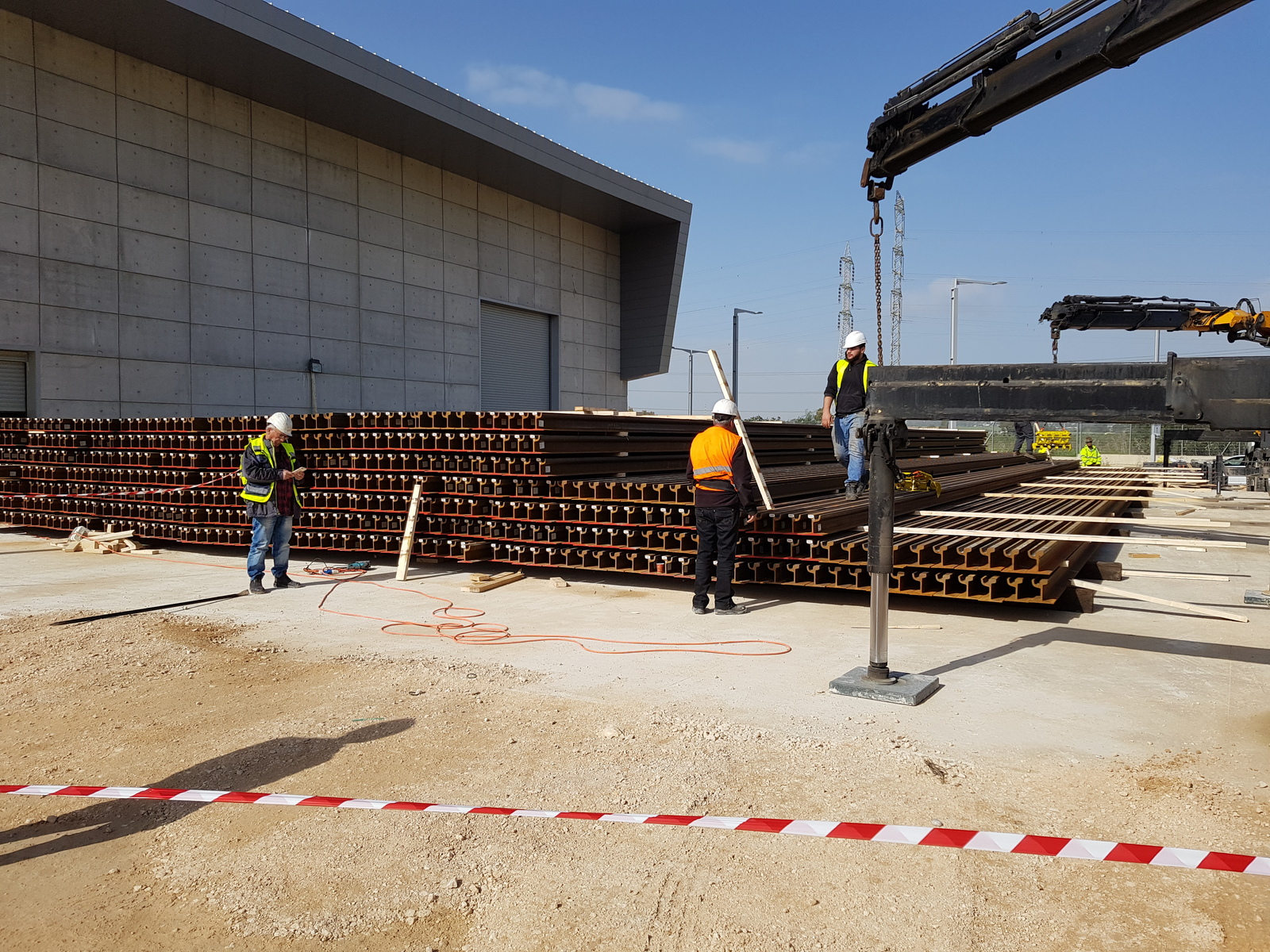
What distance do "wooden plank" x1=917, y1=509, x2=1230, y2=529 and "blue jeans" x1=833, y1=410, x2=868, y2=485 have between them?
1.67m

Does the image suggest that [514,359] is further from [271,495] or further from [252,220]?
[271,495]

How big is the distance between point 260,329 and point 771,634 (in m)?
16.6

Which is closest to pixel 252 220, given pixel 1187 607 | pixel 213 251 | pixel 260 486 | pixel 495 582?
pixel 213 251

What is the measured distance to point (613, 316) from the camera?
31.2 m

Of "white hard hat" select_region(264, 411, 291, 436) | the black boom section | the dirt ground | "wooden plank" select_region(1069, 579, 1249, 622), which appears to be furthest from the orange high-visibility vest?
"white hard hat" select_region(264, 411, 291, 436)

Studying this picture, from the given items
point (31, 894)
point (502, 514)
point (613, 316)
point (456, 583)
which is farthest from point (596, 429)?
point (613, 316)

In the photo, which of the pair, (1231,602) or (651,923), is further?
(1231,602)

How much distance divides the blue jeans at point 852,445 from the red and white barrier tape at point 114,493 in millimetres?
8792

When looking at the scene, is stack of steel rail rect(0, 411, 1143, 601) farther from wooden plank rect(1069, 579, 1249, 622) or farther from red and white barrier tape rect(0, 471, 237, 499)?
wooden plank rect(1069, 579, 1249, 622)

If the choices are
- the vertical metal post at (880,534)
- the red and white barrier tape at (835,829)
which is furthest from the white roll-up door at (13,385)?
the vertical metal post at (880,534)

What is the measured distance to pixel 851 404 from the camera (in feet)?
29.2

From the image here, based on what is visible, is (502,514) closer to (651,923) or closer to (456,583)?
(456,583)

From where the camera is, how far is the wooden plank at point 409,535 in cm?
1023

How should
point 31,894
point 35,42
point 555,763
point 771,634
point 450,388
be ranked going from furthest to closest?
point 450,388, point 35,42, point 771,634, point 555,763, point 31,894
